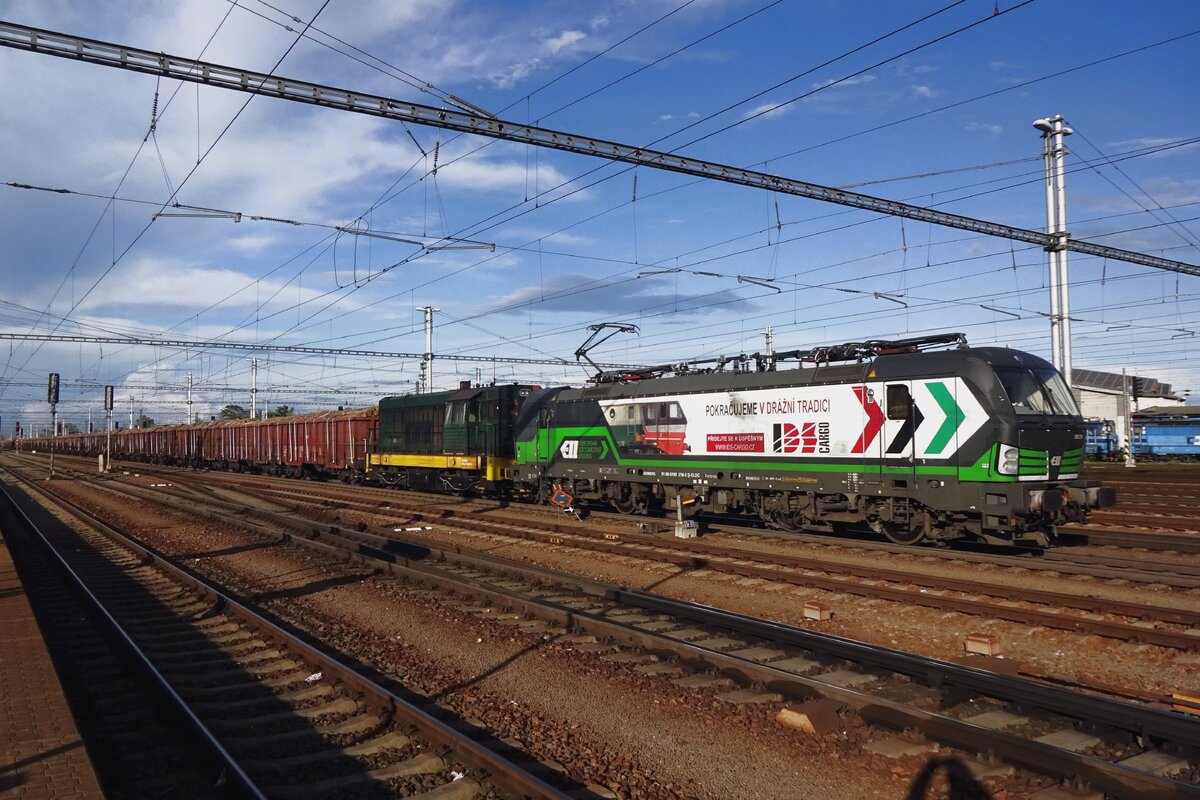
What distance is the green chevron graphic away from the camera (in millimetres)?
13922

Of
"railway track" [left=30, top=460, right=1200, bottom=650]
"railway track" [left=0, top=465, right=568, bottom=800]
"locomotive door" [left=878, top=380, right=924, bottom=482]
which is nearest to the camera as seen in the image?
"railway track" [left=0, top=465, right=568, bottom=800]

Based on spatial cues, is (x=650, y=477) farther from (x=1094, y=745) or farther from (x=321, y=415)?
(x=321, y=415)

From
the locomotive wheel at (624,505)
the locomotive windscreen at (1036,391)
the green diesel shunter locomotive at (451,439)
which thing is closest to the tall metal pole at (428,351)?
the green diesel shunter locomotive at (451,439)

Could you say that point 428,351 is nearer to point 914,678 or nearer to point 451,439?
point 451,439

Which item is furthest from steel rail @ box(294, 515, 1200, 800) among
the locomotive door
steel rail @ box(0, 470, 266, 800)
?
the locomotive door

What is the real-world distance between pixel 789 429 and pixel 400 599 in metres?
8.68

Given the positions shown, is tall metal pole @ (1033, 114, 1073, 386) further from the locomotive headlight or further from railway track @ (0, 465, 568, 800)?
railway track @ (0, 465, 568, 800)

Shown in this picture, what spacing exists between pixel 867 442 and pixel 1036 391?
2.97 metres

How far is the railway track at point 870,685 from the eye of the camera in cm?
567

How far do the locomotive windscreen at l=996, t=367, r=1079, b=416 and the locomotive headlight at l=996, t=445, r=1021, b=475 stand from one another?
0.71m

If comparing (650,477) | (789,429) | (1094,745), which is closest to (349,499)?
(650,477)

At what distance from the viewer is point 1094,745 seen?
19.5 feet

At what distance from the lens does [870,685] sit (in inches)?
290

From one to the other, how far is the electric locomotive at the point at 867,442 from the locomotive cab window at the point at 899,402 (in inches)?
0.8
